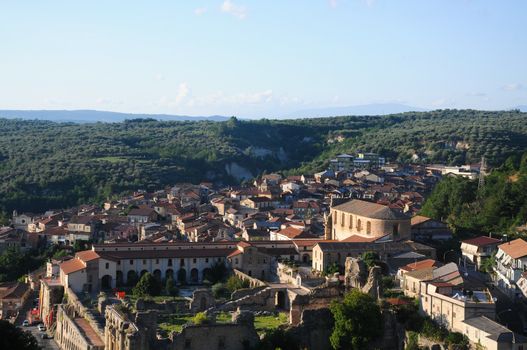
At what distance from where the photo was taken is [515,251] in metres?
45.4

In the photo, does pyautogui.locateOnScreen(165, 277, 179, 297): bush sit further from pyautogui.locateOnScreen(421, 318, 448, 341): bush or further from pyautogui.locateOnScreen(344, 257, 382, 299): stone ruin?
pyautogui.locateOnScreen(421, 318, 448, 341): bush

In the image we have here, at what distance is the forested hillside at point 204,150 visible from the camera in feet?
330

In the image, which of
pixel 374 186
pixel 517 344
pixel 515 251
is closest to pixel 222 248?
pixel 515 251

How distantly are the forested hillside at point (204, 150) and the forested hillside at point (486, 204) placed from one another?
1395 inches

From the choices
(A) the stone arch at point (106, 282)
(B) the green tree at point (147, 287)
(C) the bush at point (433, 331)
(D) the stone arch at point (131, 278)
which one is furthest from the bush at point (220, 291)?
(C) the bush at point (433, 331)

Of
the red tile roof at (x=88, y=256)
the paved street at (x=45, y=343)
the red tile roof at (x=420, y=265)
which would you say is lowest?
the paved street at (x=45, y=343)

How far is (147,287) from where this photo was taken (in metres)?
47.5

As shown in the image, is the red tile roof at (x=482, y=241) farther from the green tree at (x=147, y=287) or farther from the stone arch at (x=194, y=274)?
the green tree at (x=147, y=287)

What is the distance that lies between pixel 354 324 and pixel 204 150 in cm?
9829

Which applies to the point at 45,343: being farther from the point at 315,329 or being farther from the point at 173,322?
the point at 315,329

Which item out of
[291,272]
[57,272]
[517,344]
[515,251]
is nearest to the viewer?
[517,344]

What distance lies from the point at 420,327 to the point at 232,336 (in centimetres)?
806

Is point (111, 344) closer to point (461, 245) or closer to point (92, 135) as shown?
point (461, 245)

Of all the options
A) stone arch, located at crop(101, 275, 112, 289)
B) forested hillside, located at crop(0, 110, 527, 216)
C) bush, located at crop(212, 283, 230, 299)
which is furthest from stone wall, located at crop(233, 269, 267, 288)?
forested hillside, located at crop(0, 110, 527, 216)
